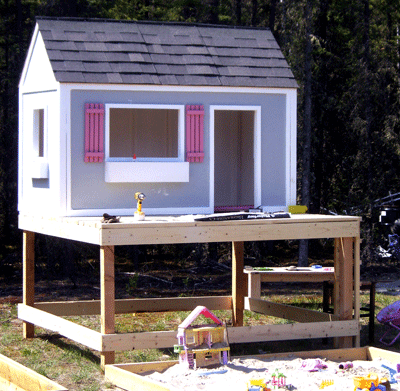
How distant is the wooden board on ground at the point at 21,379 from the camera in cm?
558

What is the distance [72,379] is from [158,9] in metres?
15.3

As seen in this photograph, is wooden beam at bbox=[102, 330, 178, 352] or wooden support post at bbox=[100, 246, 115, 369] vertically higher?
wooden support post at bbox=[100, 246, 115, 369]

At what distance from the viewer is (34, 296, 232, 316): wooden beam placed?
402 inches

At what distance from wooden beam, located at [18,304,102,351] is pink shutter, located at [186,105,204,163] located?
8.19ft

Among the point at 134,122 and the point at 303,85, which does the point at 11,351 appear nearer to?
the point at 134,122

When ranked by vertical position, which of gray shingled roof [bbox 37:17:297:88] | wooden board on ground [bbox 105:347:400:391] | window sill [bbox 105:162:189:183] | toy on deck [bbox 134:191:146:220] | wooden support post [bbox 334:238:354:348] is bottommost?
wooden board on ground [bbox 105:347:400:391]

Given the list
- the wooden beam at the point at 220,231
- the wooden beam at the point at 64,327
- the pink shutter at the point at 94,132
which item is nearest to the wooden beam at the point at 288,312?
the wooden beam at the point at 220,231

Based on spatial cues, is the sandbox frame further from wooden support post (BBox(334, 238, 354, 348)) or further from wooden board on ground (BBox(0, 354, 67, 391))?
wooden board on ground (BBox(0, 354, 67, 391))

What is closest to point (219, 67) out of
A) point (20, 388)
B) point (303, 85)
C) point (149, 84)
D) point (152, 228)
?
point (149, 84)

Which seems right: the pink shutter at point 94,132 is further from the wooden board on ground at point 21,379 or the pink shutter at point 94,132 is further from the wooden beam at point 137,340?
the wooden board on ground at point 21,379

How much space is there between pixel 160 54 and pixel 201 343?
377 cm

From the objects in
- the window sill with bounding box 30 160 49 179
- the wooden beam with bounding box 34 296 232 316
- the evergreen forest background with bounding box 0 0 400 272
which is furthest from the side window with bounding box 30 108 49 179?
the evergreen forest background with bounding box 0 0 400 272

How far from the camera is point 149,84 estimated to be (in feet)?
28.5

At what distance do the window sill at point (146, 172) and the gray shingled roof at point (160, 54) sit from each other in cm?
102
